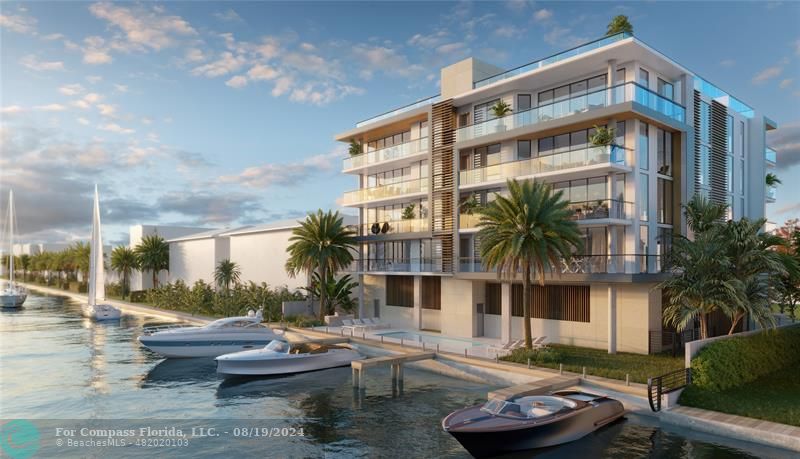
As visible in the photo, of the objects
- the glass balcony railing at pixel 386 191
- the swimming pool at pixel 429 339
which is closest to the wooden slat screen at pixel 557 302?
the swimming pool at pixel 429 339

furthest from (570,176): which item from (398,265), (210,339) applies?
(210,339)

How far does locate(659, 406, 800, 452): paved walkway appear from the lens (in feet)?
51.3

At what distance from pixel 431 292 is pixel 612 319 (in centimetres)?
1371

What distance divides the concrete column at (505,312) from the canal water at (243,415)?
693 centimetres

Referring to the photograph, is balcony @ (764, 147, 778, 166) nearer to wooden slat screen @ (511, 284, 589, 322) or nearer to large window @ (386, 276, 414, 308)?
wooden slat screen @ (511, 284, 589, 322)

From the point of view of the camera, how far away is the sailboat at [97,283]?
155 ft

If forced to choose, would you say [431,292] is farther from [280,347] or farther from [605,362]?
[605,362]

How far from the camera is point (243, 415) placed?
19953 millimetres

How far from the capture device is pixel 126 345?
3525 cm

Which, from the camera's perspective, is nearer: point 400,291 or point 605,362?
point 605,362

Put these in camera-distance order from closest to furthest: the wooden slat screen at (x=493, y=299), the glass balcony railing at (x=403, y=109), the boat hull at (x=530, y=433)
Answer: the boat hull at (x=530, y=433) → the wooden slat screen at (x=493, y=299) → the glass balcony railing at (x=403, y=109)

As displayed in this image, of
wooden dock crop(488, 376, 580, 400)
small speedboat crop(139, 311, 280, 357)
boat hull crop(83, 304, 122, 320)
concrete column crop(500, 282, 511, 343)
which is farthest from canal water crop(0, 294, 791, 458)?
boat hull crop(83, 304, 122, 320)

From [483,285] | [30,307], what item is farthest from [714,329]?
[30,307]

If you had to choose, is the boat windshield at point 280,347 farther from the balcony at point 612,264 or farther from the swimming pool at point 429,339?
the balcony at point 612,264
